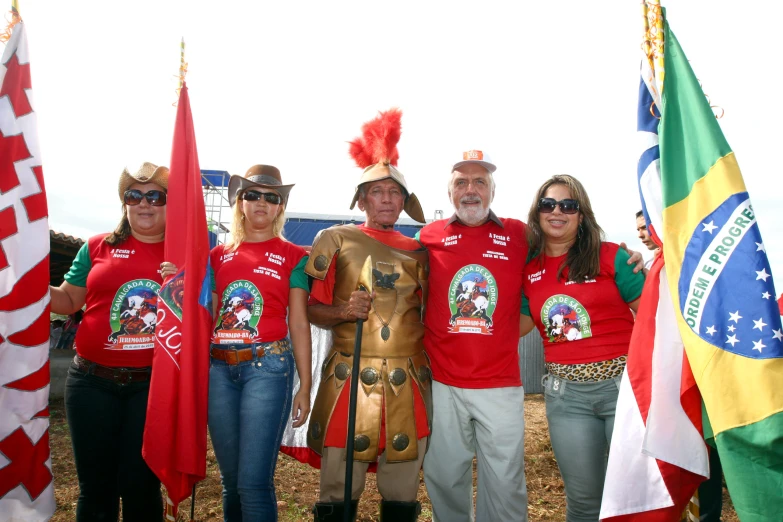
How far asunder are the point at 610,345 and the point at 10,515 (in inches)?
133

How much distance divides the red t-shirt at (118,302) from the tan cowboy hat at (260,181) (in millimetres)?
678

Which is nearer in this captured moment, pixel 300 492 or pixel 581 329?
pixel 581 329

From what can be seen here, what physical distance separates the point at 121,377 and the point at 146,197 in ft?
3.64

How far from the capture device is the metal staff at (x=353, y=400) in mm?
2828

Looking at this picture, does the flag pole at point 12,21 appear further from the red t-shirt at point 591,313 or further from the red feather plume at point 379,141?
the red t-shirt at point 591,313

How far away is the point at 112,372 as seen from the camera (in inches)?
116

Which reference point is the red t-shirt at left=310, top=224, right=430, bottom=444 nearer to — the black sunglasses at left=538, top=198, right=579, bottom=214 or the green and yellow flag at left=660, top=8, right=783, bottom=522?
the black sunglasses at left=538, top=198, right=579, bottom=214

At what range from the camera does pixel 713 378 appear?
2.30 m

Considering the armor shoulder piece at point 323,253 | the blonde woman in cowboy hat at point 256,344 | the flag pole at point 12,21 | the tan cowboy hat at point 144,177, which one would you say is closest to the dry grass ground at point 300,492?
the blonde woman in cowboy hat at point 256,344

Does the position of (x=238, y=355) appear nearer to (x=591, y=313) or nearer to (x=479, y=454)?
(x=479, y=454)

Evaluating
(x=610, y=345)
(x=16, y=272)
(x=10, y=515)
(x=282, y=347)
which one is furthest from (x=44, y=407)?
(x=610, y=345)

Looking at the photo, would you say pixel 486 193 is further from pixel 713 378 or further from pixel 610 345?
pixel 713 378

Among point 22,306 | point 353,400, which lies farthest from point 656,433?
point 22,306

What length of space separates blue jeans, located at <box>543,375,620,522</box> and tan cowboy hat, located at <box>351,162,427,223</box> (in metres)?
1.60
